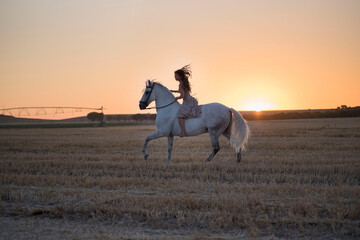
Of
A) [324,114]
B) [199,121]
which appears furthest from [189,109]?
[324,114]

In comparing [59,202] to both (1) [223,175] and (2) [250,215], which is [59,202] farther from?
(1) [223,175]

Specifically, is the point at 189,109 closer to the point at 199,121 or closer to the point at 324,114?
the point at 199,121

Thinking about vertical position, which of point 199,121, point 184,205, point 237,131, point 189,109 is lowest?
point 184,205

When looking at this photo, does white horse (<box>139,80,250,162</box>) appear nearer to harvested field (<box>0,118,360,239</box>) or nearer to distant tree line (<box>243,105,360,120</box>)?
harvested field (<box>0,118,360,239</box>)

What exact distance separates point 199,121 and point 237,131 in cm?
135

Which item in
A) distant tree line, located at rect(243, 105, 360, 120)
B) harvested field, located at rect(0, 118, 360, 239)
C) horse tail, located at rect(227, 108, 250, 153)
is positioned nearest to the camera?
harvested field, located at rect(0, 118, 360, 239)

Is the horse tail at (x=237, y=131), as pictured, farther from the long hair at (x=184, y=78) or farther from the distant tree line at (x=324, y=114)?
the distant tree line at (x=324, y=114)

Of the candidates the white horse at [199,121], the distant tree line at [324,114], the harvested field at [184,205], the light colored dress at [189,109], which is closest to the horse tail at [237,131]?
the white horse at [199,121]

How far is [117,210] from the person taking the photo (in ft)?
16.4

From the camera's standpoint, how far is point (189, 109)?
391 inches

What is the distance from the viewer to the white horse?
32.9ft

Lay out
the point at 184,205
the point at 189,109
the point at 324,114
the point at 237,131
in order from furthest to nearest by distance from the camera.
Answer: the point at 324,114 → the point at 237,131 → the point at 189,109 → the point at 184,205

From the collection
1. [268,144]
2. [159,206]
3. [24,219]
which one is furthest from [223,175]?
[268,144]

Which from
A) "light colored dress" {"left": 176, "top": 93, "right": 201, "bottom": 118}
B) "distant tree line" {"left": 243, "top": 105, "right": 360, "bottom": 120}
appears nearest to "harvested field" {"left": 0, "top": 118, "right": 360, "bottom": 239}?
"light colored dress" {"left": 176, "top": 93, "right": 201, "bottom": 118}
